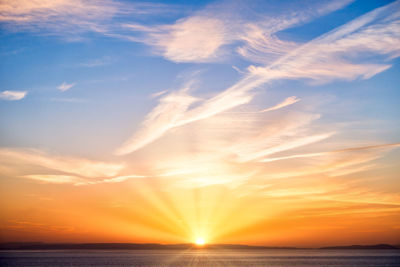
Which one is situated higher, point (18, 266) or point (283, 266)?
point (18, 266)

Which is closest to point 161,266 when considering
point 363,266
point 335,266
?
point 335,266

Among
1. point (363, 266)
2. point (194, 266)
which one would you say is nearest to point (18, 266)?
point (194, 266)

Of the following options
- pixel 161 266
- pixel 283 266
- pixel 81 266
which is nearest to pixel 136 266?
pixel 161 266

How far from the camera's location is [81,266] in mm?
95125

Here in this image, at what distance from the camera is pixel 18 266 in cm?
9512

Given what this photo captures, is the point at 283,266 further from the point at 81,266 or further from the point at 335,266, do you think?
the point at 81,266

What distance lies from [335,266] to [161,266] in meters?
44.6

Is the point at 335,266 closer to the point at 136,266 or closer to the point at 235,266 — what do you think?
the point at 235,266

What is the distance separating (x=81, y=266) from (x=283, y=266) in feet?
169

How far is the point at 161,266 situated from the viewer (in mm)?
92500

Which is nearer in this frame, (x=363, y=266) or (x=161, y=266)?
(x=161, y=266)

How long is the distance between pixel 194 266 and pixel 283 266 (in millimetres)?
23175

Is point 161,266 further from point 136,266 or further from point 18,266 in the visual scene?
point 18,266

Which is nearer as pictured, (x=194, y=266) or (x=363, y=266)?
(x=194, y=266)
